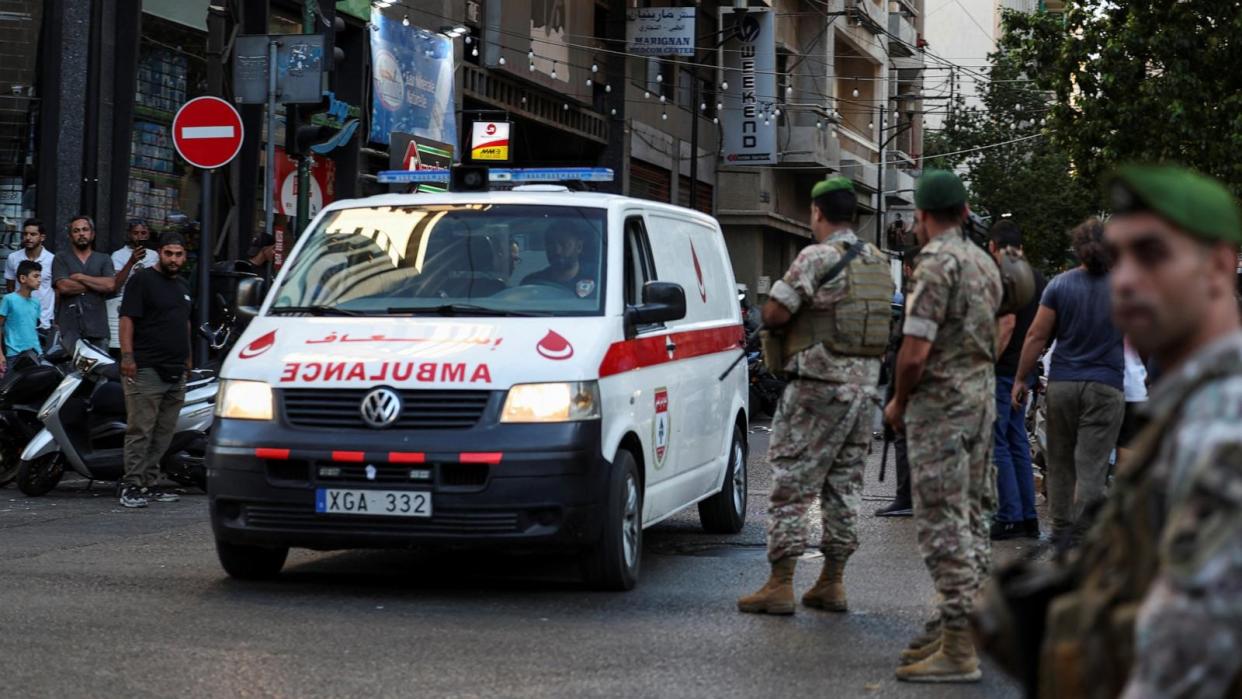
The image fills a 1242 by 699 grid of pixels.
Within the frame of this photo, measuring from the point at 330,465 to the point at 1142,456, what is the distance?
6.19 m

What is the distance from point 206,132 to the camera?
15844 millimetres

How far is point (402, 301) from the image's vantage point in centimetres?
934

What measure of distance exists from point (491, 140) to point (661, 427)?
7660mm

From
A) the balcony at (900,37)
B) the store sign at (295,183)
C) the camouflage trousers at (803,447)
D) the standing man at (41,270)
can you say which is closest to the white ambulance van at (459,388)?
the camouflage trousers at (803,447)

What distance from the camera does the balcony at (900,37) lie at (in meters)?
56.6

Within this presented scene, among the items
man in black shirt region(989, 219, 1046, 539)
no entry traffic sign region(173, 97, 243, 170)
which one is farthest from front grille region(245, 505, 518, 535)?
no entry traffic sign region(173, 97, 243, 170)

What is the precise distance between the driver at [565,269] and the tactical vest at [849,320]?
4.59 ft

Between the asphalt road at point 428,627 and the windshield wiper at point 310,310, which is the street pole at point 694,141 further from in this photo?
the windshield wiper at point 310,310

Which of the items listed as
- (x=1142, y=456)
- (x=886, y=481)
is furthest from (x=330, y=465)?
(x=886, y=481)

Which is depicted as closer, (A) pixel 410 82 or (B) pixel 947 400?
(B) pixel 947 400

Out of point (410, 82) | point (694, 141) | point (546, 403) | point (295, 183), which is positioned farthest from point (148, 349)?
point (694, 141)

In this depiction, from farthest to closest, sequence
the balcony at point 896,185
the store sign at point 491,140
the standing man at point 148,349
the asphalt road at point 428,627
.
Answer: the balcony at point 896,185, the store sign at point 491,140, the standing man at point 148,349, the asphalt road at point 428,627

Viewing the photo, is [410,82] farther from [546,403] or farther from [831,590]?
[831,590]

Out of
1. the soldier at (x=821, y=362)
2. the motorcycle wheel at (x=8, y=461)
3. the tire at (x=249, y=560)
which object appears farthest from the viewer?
the motorcycle wheel at (x=8, y=461)
